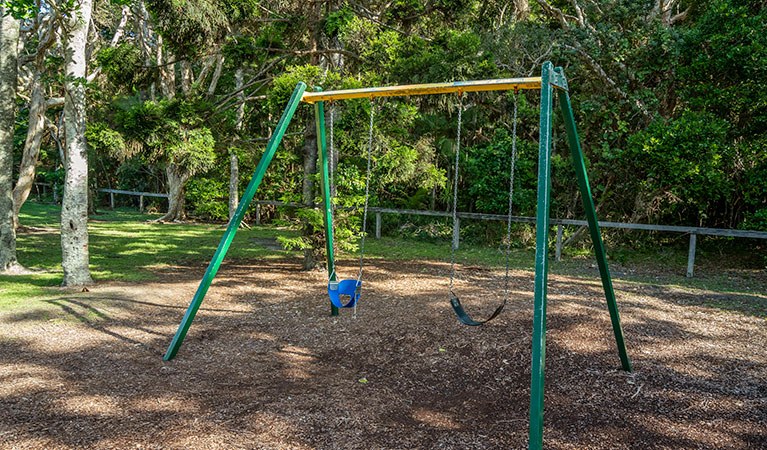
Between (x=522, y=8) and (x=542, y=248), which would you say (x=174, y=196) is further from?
(x=542, y=248)

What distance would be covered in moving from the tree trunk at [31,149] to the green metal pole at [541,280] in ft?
36.9

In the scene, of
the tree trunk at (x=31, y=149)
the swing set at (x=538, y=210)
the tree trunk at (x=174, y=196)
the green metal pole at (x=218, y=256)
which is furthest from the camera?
the tree trunk at (x=174, y=196)

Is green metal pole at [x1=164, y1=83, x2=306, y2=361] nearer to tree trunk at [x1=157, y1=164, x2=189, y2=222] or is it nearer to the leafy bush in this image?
the leafy bush

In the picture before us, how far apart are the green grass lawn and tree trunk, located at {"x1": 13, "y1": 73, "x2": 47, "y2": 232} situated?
109 centimetres

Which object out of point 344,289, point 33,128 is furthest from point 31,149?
point 344,289

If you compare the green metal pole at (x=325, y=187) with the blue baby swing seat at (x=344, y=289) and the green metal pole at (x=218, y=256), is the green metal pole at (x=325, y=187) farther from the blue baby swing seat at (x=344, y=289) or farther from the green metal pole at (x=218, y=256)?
the green metal pole at (x=218, y=256)

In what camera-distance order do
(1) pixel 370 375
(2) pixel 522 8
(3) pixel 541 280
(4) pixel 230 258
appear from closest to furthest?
1. (3) pixel 541 280
2. (1) pixel 370 375
3. (4) pixel 230 258
4. (2) pixel 522 8

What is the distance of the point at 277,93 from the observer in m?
7.25

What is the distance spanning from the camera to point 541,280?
2934 millimetres

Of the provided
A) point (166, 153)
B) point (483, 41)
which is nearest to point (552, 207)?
point (483, 41)

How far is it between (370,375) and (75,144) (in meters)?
5.06

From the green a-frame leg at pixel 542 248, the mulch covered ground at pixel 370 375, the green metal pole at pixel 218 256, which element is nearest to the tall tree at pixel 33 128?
the mulch covered ground at pixel 370 375

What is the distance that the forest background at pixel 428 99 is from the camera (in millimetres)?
7342

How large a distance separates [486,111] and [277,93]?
752 centimetres
